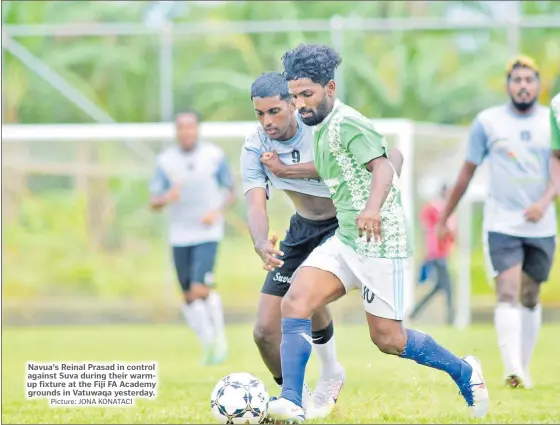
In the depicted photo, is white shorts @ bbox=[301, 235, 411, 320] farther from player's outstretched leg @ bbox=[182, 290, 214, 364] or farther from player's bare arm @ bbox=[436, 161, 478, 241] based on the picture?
player's outstretched leg @ bbox=[182, 290, 214, 364]

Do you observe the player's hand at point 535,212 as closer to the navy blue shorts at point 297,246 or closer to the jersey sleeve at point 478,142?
the jersey sleeve at point 478,142

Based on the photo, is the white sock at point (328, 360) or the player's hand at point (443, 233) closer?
the white sock at point (328, 360)

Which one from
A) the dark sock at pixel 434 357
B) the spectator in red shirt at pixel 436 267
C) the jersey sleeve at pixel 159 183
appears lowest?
the spectator in red shirt at pixel 436 267

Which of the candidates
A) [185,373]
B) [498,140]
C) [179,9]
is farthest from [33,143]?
[498,140]

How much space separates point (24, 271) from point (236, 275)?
291cm

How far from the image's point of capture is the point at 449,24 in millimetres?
18297

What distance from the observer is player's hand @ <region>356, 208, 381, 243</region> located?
592cm

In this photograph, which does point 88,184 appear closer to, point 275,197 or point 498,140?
point 275,197

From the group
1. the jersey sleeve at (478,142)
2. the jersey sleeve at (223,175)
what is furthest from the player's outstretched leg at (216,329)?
the jersey sleeve at (478,142)

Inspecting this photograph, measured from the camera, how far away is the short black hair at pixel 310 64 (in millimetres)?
6320

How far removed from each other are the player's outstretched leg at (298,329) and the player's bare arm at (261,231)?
6.6 inches

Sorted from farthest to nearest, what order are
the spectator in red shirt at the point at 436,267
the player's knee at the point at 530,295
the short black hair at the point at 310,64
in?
the spectator in red shirt at the point at 436,267
the player's knee at the point at 530,295
the short black hair at the point at 310,64

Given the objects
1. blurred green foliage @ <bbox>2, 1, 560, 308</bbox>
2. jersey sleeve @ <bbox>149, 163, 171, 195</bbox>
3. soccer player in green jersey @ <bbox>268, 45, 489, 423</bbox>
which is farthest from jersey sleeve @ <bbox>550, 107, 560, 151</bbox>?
blurred green foliage @ <bbox>2, 1, 560, 308</bbox>

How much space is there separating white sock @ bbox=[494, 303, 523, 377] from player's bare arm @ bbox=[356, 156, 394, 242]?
10.0 feet
